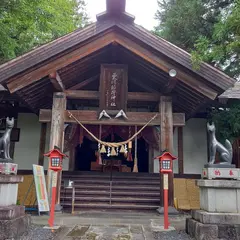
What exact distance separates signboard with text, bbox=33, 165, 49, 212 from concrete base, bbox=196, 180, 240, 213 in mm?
4502

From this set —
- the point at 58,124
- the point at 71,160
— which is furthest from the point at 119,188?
the point at 58,124

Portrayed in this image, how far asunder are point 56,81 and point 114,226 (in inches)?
170

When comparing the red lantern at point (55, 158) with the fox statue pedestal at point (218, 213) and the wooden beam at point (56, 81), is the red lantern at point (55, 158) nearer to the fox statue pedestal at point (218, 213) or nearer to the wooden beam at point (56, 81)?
the wooden beam at point (56, 81)

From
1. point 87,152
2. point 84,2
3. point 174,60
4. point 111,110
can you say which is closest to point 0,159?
point 111,110

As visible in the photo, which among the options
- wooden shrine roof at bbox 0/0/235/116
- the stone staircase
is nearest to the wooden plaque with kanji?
wooden shrine roof at bbox 0/0/235/116

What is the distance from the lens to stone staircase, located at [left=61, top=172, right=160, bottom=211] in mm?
8750

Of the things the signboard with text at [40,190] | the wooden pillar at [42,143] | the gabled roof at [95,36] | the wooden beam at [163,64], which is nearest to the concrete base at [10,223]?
the signboard with text at [40,190]

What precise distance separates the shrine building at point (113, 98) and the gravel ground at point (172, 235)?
7.32ft

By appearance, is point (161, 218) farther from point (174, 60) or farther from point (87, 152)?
point (87, 152)

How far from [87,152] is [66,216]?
7.60 m

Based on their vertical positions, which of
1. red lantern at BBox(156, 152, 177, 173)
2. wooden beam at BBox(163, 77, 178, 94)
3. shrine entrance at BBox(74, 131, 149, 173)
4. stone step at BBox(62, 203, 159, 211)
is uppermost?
wooden beam at BBox(163, 77, 178, 94)

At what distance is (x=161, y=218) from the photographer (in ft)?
24.3

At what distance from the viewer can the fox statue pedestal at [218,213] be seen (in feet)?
16.1

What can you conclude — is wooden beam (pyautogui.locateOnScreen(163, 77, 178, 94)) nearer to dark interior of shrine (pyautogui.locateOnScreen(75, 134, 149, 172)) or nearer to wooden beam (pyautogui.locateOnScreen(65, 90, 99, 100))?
wooden beam (pyautogui.locateOnScreen(65, 90, 99, 100))
